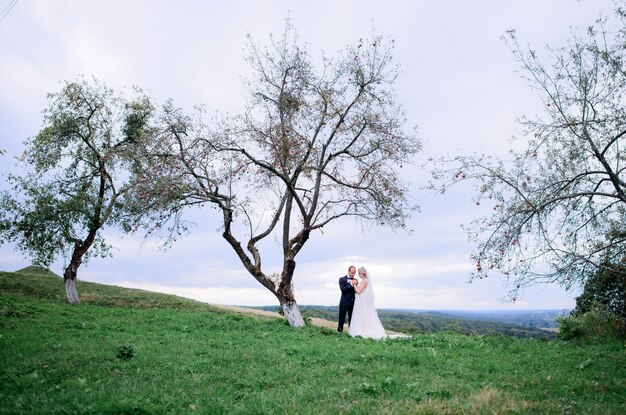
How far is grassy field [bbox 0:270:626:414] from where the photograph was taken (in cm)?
789

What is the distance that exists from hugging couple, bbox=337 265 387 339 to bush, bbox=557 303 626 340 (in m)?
7.80

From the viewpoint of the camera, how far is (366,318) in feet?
69.7

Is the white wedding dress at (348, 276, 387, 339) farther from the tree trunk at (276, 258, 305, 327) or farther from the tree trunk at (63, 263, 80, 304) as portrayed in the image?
the tree trunk at (63, 263, 80, 304)

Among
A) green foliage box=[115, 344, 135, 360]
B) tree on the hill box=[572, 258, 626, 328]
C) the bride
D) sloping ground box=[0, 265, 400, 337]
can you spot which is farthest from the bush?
green foliage box=[115, 344, 135, 360]

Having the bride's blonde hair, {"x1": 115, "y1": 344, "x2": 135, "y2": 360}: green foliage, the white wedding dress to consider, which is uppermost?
the bride's blonde hair

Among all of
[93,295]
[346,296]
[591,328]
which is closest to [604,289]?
[591,328]

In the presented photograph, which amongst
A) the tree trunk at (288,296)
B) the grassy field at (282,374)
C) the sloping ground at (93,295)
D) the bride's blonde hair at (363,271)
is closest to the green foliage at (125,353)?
the grassy field at (282,374)

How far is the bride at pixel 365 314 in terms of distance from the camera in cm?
2114

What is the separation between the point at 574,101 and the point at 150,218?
1796 cm

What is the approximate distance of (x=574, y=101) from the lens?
51.7 ft

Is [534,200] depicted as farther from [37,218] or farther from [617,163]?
[37,218]

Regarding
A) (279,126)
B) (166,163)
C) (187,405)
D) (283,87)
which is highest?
(283,87)

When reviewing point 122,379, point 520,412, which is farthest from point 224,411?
point 520,412

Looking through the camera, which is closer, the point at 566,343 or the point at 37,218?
the point at 566,343
